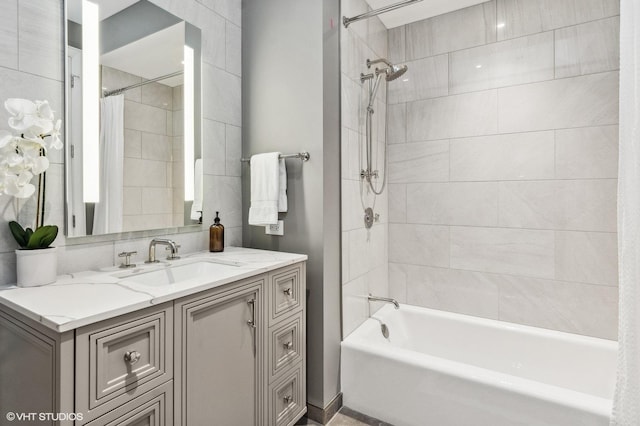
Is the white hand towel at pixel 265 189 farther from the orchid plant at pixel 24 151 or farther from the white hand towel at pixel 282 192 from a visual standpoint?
the orchid plant at pixel 24 151

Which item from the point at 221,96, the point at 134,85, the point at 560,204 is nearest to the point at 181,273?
the point at 134,85

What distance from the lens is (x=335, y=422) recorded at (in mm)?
1867

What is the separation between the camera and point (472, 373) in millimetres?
1632

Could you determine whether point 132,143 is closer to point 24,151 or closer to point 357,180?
point 24,151

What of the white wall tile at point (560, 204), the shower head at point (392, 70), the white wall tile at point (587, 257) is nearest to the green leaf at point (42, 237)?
the shower head at point (392, 70)

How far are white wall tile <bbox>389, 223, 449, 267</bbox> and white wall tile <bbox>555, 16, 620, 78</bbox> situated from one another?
1.22m

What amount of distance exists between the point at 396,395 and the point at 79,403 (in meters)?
1.46

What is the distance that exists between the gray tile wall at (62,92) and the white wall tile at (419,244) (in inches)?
47.9

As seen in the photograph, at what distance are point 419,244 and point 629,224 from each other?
1377mm

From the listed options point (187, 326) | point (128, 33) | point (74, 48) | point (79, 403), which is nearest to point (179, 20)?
point (128, 33)

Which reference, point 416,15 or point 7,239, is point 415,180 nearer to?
point 416,15

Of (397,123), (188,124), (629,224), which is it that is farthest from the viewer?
(397,123)

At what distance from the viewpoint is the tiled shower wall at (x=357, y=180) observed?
204 centimetres

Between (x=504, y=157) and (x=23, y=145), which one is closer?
(x=23, y=145)
